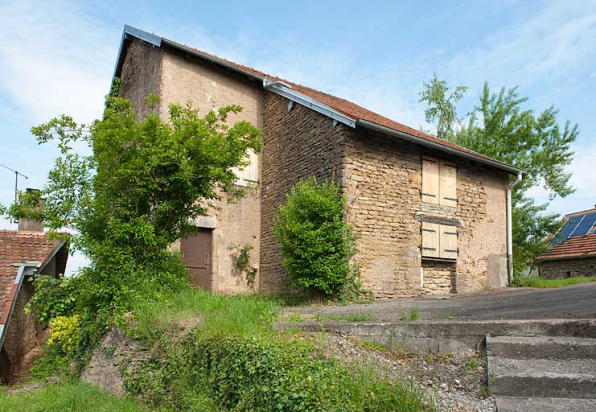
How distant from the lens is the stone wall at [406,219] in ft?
38.2

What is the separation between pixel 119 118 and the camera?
9.09 meters

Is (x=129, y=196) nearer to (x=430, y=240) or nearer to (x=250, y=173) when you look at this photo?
(x=250, y=173)

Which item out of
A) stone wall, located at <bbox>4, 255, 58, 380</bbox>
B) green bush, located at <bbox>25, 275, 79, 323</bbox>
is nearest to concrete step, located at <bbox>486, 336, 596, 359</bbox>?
green bush, located at <bbox>25, 275, 79, 323</bbox>

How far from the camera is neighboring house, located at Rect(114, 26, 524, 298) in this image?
11781 mm

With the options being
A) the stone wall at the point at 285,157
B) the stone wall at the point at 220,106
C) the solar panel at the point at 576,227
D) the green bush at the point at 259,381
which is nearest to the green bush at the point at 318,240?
the stone wall at the point at 285,157

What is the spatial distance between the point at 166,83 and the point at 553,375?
37.5 feet

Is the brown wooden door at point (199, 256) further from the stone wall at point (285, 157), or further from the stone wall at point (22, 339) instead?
the stone wall at point (22, 339)

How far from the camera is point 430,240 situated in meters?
12.8

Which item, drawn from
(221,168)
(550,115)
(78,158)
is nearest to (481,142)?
(550,115)

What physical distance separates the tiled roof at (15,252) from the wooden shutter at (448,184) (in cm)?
962

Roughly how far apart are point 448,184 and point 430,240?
1.69 meters

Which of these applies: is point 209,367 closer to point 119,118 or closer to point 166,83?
point 119,118

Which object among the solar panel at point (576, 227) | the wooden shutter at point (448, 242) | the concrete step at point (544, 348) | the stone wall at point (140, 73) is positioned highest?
the stone wall at point (140, 73)

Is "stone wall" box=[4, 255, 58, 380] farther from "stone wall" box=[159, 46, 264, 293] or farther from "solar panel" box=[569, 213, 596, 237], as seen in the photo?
"solar panel" box=[569, 213, 596, 237]
